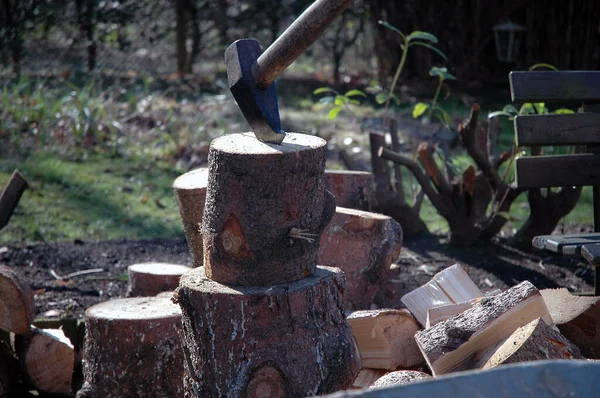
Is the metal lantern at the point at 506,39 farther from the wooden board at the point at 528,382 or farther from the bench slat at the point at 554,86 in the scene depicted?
the wooden board at the point at 528,382

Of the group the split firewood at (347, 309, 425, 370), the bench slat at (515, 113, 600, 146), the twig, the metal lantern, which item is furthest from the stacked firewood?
the metal lantern

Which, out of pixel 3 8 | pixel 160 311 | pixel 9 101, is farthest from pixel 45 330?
pixel 3 8

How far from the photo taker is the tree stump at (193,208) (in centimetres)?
309

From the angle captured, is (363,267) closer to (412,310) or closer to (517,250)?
(412,310)

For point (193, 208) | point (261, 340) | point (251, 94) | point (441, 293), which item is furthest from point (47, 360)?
point (441, 293)

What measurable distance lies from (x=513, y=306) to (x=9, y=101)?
593cm

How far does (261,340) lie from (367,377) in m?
0.69

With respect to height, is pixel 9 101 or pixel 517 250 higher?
pixel 9 101

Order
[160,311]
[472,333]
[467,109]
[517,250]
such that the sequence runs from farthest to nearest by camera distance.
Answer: [467,109] < [517,250] < [160,311] < [472,333]

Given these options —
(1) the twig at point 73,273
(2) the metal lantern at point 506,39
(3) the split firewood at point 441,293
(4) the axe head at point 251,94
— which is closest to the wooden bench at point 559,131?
(3) the split firewood at point 441,293

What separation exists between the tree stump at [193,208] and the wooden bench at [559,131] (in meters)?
1.59

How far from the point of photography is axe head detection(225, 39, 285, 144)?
2465mm

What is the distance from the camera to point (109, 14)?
951cm

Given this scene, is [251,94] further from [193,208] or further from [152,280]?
[152,280]
